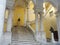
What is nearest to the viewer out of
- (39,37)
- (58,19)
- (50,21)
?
(39,37)

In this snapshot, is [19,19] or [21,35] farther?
[19,19]

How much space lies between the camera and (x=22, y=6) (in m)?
16.3

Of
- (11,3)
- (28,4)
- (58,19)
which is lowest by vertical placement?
(58,19)

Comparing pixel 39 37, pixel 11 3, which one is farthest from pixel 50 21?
pixel 11 3

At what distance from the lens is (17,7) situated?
54.5 feet

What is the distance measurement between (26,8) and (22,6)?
111 cm

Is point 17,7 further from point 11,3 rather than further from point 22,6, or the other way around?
point 11,3

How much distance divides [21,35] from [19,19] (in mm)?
5754

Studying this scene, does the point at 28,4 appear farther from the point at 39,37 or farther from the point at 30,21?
the point at 39,37

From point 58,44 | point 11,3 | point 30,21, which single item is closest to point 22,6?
point 30,21

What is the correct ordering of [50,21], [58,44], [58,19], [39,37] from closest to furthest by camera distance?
[58,44] < [39,37] < [58,19] < [50,21]

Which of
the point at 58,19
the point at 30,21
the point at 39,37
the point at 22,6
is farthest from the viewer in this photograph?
the point at 22,6

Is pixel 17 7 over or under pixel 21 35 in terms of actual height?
over

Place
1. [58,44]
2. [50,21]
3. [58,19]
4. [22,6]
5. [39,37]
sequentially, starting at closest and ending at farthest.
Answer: [58,44] < [39,37] < [58,19] < [50,21] < [22,6]
